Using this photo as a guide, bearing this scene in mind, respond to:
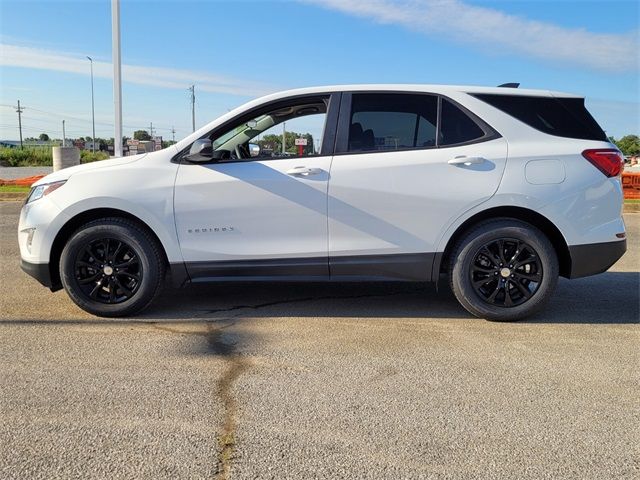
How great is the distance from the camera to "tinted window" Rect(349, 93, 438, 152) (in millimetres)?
4680

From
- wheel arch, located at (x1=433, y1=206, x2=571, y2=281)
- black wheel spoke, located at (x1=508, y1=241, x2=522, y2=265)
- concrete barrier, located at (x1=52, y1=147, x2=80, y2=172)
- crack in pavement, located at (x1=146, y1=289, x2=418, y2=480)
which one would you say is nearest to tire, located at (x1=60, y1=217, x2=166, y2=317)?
crack in pavement, located at (x1=146, y1=289, x2=418, y2=480)

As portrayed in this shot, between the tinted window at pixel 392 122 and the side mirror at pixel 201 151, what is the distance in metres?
1.14

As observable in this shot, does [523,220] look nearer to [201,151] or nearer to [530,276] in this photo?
[530,276]

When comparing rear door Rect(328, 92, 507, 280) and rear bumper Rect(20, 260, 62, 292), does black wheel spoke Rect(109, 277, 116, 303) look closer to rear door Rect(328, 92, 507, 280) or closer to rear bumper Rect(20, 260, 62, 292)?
rear bumper Rect(20, 260, 62, 292)

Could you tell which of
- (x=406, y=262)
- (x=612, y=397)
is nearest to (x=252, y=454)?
(x=612, y=397)

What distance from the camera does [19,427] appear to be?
2854 mm

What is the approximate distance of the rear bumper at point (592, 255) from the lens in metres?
4.59

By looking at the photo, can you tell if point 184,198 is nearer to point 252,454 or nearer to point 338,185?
point 338,185

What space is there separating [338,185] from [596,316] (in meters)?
2.55

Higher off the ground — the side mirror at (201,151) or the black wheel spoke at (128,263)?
the side mirror at (201,151)

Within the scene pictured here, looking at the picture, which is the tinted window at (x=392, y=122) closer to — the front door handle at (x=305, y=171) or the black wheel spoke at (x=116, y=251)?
the front door handle at (x=305, y=171)

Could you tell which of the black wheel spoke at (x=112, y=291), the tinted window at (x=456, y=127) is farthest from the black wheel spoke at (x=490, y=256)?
the black wheel spoke at (x=112, y=291)

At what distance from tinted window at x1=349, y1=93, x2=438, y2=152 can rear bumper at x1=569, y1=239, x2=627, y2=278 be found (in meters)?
1.45

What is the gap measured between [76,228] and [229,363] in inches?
76.8
